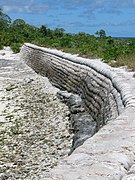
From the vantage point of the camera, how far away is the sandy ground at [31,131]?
432 inches

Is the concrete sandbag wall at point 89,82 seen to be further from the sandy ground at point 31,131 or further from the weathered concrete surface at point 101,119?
the sandy ground at point 31,131

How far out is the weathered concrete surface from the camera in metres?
5.18

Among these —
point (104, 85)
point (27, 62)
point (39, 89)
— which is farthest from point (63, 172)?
point (27, 62)

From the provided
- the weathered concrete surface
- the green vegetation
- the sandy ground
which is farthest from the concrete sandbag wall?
the green vegetation

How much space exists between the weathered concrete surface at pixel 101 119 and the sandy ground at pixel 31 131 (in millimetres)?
996

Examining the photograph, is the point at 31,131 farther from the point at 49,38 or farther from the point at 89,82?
the point at 49,38

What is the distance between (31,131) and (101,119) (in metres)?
2.77

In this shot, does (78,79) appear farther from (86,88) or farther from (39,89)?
(39,89)

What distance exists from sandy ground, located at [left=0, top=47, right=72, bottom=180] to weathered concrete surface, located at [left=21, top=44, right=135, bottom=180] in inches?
39.2

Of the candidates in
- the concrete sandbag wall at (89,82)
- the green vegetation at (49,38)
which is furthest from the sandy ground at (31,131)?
the green vegetation at (49,38)

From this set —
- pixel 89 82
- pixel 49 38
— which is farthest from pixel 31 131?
pixel 49 38

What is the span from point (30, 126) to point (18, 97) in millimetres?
6801

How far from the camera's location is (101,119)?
1306cm

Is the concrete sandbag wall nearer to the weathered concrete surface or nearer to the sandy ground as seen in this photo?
the weathered concrete surface
